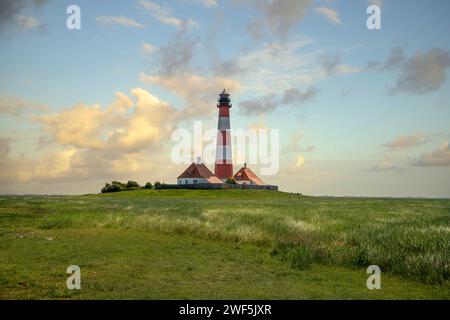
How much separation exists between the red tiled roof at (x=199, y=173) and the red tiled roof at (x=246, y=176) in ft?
25.9

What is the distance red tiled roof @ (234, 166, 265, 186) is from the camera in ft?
378

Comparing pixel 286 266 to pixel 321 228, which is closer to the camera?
pixel 286 266

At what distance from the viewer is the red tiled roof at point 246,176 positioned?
11531 centimetres

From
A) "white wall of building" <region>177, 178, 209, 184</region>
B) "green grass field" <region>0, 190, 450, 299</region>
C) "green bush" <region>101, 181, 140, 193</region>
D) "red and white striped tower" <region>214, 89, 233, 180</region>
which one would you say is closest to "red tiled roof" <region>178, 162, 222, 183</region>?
"white wall of building" <region>177, 178, 209, 184</region>

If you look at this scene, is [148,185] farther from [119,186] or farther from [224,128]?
[224,128]

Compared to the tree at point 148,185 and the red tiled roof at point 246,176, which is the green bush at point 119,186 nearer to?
the tree at point 148,185

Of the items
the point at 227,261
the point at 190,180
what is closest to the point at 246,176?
the point at 190,180

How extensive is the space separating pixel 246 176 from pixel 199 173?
48.7ft

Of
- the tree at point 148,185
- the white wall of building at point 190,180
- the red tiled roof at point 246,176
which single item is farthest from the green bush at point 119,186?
the red tiled roof at point 246,176

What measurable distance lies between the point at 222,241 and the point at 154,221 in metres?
8.21

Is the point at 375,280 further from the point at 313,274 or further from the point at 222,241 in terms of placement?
the point at 222,241

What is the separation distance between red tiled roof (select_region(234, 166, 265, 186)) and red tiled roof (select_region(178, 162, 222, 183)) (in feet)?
25.9
